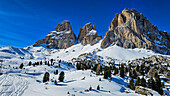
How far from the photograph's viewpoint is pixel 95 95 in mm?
12938

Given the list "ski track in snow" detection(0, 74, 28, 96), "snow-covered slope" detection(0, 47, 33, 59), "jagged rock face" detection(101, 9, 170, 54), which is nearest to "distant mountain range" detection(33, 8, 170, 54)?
"jagged rock face" detection(101, 9, 170, 54)

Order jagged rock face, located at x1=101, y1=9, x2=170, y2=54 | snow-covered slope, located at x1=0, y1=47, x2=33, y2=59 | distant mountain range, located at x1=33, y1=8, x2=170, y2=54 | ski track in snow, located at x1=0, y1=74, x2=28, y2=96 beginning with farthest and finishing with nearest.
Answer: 1. distant mountain range, located at x1=33, y1=8, x2=170, y2=54
2. jagged rock face, located at x1=101, y1=9, x2=170, y2=54
3. snow-covered slope, located at x1=0, y1=47, x2=33, y2=59
4. ski track in snow, located at x1=0, y1=74, x2=28, y2=96

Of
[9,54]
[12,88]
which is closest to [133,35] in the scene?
[12,88]

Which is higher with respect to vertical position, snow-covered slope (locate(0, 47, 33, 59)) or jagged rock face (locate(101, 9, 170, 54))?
jagged rock face (locate(101, 9, 170, 54))

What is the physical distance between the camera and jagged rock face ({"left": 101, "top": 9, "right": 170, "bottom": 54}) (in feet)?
428

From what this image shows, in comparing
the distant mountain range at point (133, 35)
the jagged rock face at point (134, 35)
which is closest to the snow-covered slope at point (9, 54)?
the distant mountain range at point (133, 35)

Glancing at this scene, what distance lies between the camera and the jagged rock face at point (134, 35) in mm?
130500

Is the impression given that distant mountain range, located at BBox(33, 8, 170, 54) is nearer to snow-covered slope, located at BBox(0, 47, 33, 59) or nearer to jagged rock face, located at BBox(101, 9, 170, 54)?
jagged rock face, located at BBox(101, 9, 170, 54)

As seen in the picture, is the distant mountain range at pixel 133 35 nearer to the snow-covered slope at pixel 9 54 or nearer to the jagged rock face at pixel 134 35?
the jagged rock face at pixel 134 35

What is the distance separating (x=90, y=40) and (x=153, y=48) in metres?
92.9

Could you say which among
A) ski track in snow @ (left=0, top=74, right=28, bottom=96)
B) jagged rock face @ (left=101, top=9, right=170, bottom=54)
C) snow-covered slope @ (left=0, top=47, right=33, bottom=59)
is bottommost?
ski track in snow @ (left=0, top=74, right=28, bottom=96)

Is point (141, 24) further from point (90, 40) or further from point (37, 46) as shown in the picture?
point (37, 46)

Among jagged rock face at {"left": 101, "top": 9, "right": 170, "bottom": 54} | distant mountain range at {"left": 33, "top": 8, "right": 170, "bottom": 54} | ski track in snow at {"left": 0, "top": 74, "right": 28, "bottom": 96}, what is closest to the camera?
ski track in snow at {"left": 0, "top": 74, "right": 28, "bottom": 96}

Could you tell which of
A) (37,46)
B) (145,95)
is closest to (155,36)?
(145,95)
